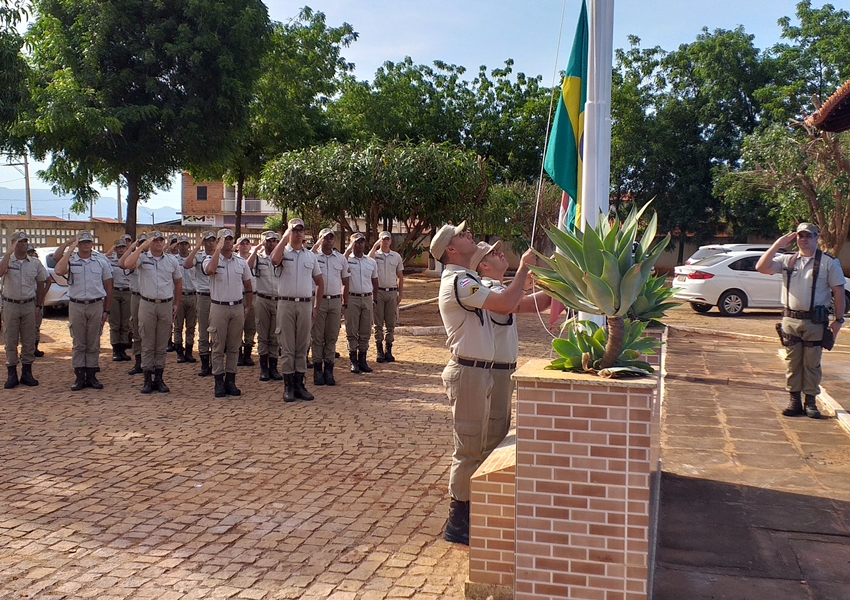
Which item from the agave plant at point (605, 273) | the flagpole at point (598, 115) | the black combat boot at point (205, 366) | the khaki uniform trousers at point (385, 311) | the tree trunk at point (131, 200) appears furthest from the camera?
the tree trunk at point (131, 200)

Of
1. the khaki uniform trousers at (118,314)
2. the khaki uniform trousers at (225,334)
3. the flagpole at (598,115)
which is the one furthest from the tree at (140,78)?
the flagpole at (598,115)

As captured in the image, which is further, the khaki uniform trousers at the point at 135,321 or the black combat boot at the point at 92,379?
the khaki uniform trousers at the point at 135,321

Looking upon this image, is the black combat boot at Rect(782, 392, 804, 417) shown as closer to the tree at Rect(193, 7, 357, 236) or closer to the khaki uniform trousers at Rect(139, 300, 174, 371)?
the khaki uniform trousers at Rect(139, 300, 174, 371)

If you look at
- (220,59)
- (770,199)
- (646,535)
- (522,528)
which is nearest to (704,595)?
(646,535)

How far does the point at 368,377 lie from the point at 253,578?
6.50 m

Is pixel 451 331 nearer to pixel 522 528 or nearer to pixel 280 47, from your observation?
pixel 522 528

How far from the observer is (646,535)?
354 cm

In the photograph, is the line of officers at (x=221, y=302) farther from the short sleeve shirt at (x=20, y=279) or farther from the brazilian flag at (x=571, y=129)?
the brazilian flag at (x=571, y=129)

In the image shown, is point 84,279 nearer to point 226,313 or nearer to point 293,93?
point 226,313

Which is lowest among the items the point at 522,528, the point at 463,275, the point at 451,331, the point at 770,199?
the point at 522,528

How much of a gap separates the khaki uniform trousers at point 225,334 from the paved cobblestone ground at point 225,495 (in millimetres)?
405

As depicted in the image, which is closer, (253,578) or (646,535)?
(646,535)

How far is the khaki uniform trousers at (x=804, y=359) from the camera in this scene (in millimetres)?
8078

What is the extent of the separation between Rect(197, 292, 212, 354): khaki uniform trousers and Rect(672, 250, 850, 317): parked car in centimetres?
1169
